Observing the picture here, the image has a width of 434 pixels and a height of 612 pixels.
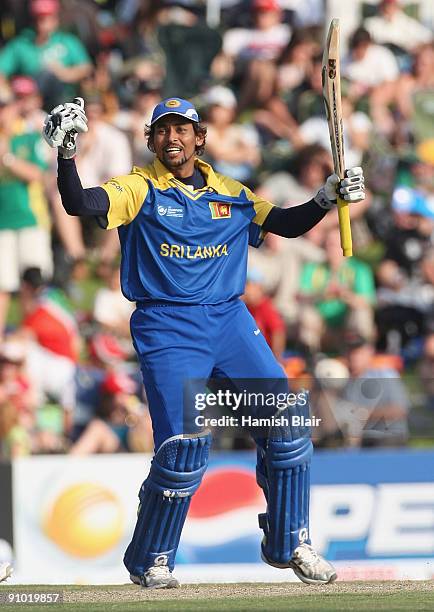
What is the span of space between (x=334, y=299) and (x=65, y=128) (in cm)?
564

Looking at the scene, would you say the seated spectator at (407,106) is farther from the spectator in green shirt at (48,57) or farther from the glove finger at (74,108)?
the glove finger at (74,108)

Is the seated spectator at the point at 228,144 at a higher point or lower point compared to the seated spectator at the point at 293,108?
lower

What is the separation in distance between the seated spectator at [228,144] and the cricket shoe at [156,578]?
6000mm

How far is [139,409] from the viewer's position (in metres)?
10.8

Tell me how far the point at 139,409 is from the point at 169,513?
355 cm

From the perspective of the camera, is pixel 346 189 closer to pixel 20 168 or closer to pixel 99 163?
pixel 20 168

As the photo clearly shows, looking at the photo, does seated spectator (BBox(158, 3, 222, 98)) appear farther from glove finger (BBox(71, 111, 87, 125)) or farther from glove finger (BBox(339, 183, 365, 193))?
glove finger (BBox(71, 111, 87, 125))

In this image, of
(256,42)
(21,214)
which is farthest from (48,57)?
(256,42)

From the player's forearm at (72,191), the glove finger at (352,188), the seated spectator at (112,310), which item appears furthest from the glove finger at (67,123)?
the seated spectator at (112,310)

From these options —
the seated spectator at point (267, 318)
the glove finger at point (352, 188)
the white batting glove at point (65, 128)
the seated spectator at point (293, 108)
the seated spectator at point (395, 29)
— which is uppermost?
the seated spectator at point (395, 29)

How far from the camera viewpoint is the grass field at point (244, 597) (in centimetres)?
663

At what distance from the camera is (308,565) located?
7.41 meters

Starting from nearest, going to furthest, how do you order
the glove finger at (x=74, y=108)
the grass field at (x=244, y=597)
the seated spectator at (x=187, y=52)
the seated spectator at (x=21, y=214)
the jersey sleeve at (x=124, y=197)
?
the grass field at (x=244, y=597)
the glove finger at (x=74, y=108)
the jersey sleeve at (x=124, y=197)
the seated spectator at (x=21, y=214)
the seated spectator at (x=187, y=52)

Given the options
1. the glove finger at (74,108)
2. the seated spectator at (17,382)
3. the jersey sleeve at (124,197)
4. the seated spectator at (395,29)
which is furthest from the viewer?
the seated spectator at (395,29)
